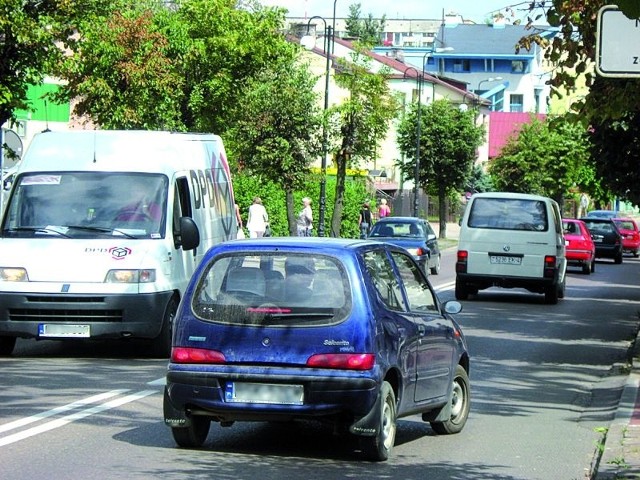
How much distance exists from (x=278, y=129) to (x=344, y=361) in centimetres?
4290

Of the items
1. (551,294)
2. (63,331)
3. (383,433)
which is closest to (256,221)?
(551,294)

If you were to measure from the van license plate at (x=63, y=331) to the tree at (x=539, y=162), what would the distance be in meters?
67.7

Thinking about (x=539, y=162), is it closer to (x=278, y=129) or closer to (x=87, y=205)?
(x=278, y=129)

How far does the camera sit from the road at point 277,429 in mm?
8812

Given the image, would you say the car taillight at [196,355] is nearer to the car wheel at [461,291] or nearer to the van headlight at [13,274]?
the van headlight at [13,274]

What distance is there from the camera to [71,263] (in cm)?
1494

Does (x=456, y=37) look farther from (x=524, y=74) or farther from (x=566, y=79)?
(x=566, y=79)

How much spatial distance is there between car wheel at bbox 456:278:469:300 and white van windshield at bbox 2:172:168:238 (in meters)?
12.2

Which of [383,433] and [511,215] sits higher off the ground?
[511,215]

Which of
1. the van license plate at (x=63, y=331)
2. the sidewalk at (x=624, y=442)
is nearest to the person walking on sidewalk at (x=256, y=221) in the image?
the van license plate at (x=63, y=331)

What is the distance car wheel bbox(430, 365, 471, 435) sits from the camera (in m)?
10.6

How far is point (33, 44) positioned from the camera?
20578 millimetres

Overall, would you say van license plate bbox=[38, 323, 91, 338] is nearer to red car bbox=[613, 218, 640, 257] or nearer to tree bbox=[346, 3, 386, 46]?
red car bbox=[613, 218, 640, 257]

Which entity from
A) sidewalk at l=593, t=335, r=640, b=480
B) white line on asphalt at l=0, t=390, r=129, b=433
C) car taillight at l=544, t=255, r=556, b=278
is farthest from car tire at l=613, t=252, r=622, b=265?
white line on asphalt at l=0, t=390, r=129, b=433
